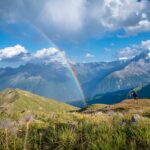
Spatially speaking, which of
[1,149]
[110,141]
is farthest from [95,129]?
[1,149]

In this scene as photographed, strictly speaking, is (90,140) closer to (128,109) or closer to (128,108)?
(128,109)

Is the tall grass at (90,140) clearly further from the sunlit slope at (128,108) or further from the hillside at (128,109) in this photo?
the sunlit slope at (128,108)

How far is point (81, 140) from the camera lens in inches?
387

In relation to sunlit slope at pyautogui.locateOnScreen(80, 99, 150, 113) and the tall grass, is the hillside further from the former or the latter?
the tall grass

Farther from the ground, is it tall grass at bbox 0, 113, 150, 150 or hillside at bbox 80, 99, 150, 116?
hillside at bbox 80, 99, 150, 116

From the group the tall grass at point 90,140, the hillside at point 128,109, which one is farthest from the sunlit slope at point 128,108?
the tall grass at point 90,140

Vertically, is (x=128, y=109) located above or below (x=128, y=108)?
below

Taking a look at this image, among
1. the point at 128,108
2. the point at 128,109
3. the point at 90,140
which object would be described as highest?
the point at 128,108

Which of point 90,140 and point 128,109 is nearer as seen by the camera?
point 90,140

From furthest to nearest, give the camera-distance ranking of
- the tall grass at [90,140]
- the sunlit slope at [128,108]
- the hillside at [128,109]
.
→ the sunlit slope at [128,108] → the hillside at [128,109] → the tall grass at [90,140]

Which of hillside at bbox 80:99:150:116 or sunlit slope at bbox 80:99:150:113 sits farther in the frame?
sunlit slope at bbox 80:99:150:113

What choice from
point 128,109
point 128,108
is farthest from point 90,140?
point 128,108

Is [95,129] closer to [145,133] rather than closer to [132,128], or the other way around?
[132,128]

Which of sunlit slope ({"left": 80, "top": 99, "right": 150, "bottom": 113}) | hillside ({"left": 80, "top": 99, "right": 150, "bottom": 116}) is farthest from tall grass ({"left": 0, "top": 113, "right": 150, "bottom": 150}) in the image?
sunlit slope ({"left": 80, "top": 99, "right": 150, "bottom": 113})
